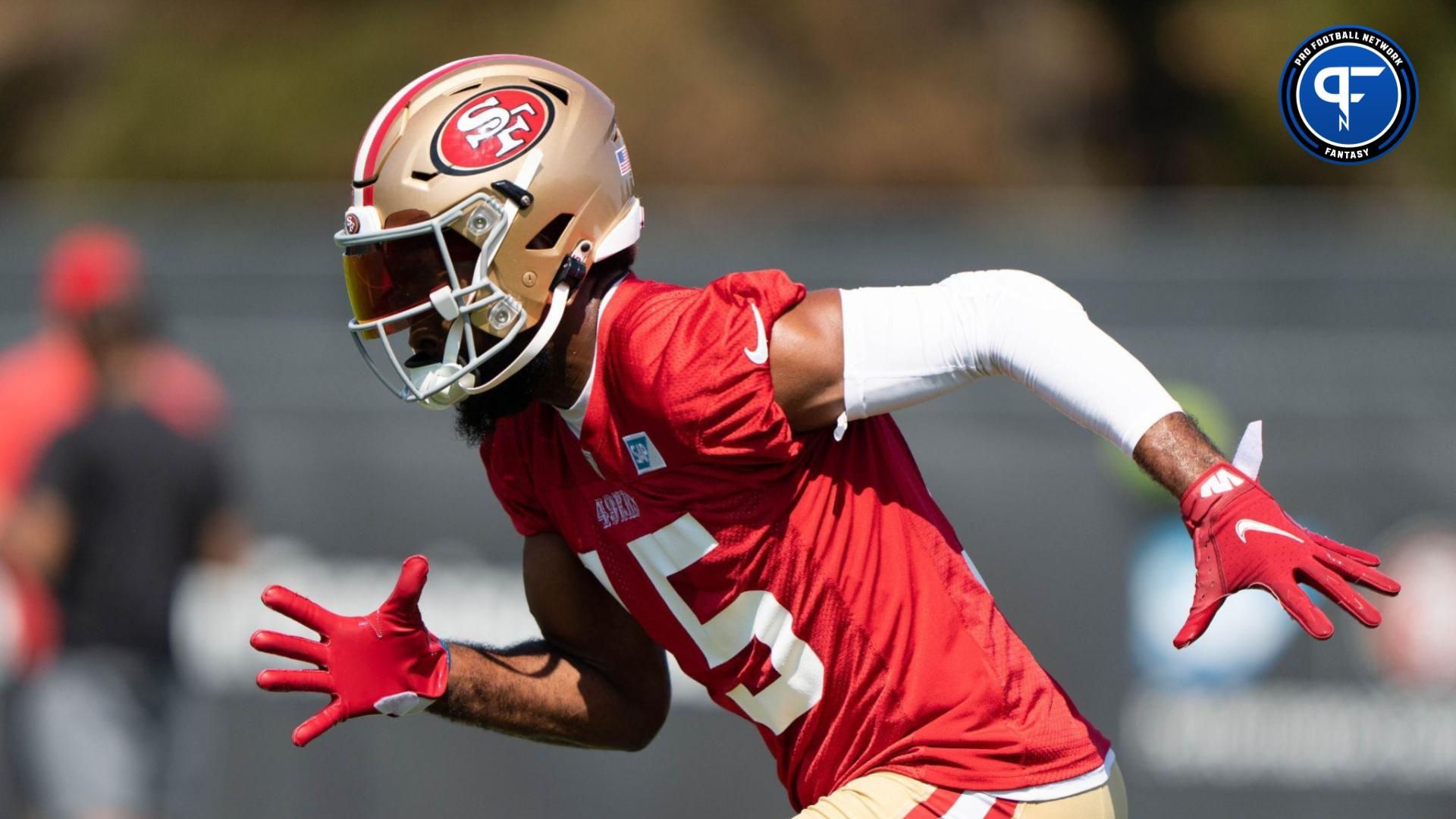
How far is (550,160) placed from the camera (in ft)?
9.70

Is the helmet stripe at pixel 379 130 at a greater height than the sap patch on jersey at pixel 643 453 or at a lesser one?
greater

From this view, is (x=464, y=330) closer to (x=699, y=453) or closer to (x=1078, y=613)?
(x=699, y=453)

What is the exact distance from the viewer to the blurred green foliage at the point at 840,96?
49.2ft

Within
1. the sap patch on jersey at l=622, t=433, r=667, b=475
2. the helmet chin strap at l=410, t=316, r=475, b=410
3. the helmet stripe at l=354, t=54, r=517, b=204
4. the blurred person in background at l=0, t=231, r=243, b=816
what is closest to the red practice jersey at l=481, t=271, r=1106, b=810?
the sap patch on jersey at l=622, t=433, r=667, b=475

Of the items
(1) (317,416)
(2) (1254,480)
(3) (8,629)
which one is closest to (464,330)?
(2) (1254,480)

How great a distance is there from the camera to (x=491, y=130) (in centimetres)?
294

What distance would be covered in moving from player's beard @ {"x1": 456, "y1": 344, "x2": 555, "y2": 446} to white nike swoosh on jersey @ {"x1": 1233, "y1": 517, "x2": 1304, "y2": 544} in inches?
44.6

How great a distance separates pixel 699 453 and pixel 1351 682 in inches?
161

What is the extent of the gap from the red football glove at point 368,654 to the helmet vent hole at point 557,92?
825 mm

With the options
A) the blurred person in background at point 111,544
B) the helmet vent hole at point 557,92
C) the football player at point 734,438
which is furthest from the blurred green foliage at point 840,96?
the football player at point 734,438

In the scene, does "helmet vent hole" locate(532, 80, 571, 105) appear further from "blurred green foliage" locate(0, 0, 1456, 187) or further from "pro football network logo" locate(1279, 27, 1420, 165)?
"blurred green foliage" locate(0, 0, 1456, 187)

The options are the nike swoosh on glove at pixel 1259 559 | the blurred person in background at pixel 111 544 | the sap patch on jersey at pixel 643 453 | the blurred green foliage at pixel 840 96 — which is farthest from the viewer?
the blurred green foliage at pixel 840 96

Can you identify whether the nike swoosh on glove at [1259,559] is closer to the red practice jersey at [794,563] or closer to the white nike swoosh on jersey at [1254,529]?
the white nike swoosh on jersey at [1254,529]

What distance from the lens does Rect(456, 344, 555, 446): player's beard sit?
292 centimetres
